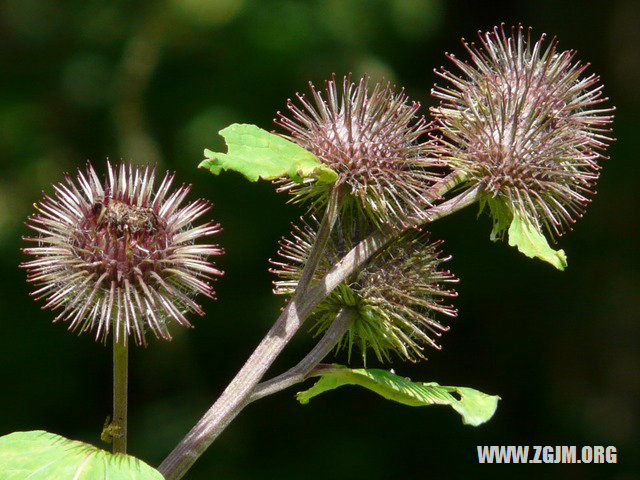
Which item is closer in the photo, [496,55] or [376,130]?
[376,130]

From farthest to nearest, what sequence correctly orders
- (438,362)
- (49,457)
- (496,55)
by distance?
(438,362)
(496,55)
(49,457)

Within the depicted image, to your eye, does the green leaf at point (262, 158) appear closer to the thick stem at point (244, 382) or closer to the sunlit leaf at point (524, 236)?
the thick stem at point (244, 382)

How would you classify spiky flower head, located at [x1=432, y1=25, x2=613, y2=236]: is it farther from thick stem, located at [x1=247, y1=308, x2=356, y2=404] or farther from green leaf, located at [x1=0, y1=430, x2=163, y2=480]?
green leaf, located at [x1=0, y1=430, x2=163, y2=480]

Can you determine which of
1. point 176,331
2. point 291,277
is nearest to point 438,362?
point 176,331

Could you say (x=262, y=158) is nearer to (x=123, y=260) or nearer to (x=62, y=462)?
(x=123, y=260)

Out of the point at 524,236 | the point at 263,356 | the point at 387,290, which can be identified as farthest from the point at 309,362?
the point at 524,236

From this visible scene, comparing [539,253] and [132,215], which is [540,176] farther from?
[132,215]

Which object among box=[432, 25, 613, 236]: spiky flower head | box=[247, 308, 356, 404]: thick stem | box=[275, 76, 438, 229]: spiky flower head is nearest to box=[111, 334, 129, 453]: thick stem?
box=[247, 308, 356, 404]: thick stem
